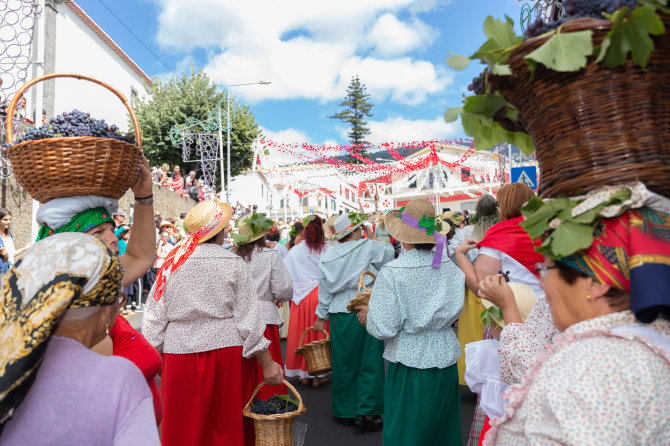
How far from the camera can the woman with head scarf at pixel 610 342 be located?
120 centimetres

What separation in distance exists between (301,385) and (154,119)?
971 inches

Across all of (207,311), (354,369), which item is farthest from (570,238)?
(354,369)

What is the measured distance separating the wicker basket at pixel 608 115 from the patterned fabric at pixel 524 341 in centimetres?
66

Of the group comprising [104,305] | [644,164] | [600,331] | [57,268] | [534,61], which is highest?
[534,61]

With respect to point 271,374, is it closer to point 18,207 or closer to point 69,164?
point 69,164

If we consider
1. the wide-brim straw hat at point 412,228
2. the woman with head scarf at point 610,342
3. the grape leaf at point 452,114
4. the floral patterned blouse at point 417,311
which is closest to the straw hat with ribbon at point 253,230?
the wide-brim straw hat at point 412,228

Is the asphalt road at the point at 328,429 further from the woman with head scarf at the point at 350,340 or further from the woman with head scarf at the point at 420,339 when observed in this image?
the woman with head scarf at the point at 420,339

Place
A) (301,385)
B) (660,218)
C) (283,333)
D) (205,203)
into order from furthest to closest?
(283,333), (301,385), (205,203), (660,218)

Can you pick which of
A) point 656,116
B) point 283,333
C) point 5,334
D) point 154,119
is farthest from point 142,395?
point 154,119

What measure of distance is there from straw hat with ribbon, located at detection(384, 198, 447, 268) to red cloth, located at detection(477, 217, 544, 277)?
0.50 metres

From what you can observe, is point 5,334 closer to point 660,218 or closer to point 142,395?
point 142,395

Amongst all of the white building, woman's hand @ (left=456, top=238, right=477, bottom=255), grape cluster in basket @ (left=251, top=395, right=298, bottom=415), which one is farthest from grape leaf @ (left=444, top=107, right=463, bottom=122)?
the white building

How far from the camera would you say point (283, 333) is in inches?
382

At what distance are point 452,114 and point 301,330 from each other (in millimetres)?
6231
